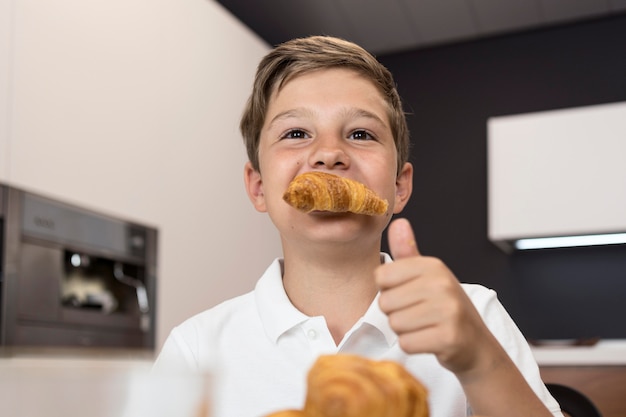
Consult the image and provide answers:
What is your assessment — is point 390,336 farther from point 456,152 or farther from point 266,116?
point 456,152

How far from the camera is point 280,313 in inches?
44.0

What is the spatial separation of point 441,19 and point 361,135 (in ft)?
9.83

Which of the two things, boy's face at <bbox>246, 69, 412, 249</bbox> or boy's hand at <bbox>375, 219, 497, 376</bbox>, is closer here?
boy's hand at <bbox>375, 219, 497, 376</bbox>

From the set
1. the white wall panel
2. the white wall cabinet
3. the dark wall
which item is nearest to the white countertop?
the white wall cabinet

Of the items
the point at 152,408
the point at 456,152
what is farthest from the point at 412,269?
the point at 456,152

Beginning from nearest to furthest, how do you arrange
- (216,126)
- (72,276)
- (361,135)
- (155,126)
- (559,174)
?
(361,135) < (72,276) < (155,126) < (216,126) < (559,174)

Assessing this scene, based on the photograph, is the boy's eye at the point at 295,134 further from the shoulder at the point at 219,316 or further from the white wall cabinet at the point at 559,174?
the white wall cabinet at the point at 559,174

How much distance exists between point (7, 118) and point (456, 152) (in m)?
2.60

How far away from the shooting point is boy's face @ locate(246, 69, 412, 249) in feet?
3.42

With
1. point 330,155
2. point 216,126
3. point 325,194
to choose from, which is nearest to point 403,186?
point 330,155

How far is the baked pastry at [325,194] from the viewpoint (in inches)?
32.4

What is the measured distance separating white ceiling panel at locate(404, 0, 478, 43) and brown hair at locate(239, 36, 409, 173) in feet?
8.64

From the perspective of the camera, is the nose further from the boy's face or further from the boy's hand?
the boy's hand

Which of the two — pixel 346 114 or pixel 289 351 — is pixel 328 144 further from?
pixel 289 351
